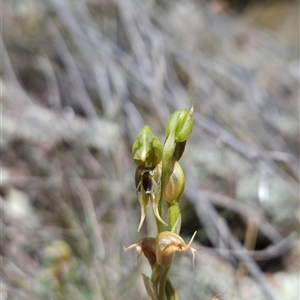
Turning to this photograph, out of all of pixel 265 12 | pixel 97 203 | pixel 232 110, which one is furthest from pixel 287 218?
pixel 265 12

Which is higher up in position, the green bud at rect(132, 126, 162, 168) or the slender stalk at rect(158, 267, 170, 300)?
the green bud at rect(132, 126, 162, 168)

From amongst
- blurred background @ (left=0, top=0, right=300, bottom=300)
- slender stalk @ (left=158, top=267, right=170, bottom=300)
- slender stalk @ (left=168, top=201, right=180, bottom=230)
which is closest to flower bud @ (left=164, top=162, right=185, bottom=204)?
slender stalk @ (left=168, top=201, right=180, bottom=230)

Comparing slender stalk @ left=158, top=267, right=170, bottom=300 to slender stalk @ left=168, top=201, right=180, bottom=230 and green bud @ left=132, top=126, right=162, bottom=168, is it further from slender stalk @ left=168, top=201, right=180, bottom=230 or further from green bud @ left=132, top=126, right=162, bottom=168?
green bud @ left=132, top=126, right=162, bottom=168

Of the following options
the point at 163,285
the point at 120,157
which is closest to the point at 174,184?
the point at 163,285

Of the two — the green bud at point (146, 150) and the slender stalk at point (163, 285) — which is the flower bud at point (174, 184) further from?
the slender stalk at point (163, 285)

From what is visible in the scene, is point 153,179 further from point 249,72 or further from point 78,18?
point 249,72
